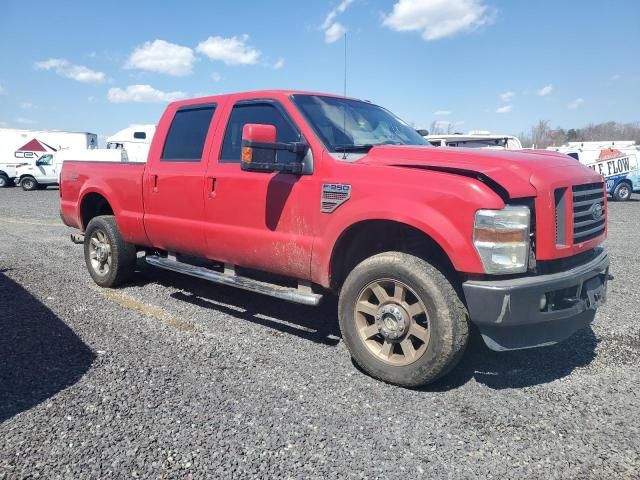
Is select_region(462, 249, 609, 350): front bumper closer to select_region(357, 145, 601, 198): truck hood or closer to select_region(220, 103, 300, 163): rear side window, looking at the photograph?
select_region(357, 145, 601, 198): truck hood

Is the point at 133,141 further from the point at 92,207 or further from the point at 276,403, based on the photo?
the point at 276,403

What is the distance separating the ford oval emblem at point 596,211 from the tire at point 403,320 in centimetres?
126

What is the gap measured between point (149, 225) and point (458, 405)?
138 inches

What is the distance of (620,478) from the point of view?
234 centimetres

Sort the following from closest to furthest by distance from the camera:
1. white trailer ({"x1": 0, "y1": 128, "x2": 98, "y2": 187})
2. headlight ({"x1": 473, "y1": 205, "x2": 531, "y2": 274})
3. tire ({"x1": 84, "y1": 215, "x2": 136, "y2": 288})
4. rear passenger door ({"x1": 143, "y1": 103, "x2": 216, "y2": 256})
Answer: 1. headlight ({"x1": 473, "y1": 205, "x2": 531, "y2": 274})
2. rear passenger door ({"x1": 143, "y1": 103, "x2": 216, "y2": 256})
3. tire ({"x1": 84, "y1": 215, "x2": 136, "y2": 288})
4. white trailer ({"x1": 0, "y1": 128, "x2": 98, "y2": 187})

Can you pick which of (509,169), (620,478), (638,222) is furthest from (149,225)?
(638,222)

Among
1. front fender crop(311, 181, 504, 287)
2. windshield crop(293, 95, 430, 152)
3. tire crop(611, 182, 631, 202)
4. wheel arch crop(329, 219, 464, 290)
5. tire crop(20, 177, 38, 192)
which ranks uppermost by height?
tire crop(20, 177, 38, 192)

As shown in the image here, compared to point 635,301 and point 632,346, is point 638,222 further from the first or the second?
point 632,346

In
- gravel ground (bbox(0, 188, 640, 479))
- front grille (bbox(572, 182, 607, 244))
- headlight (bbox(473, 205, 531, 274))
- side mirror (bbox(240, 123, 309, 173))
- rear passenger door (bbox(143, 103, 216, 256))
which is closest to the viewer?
gravel ground (bbox(0, 188, 640, 479))

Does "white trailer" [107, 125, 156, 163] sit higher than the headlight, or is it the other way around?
"white trailer" [107, 125, 156, 163]

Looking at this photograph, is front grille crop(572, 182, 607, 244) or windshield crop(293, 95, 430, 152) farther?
windshield crop(293, 95, 430, 152)

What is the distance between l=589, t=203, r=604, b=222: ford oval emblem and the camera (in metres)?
3.47

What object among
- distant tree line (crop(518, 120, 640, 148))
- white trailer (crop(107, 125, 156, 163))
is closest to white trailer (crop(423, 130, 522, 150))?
white trailer (crop(107, 125, 156, 163))

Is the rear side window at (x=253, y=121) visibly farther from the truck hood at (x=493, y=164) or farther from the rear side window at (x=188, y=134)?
the truck hood at (x=493, y=164)
